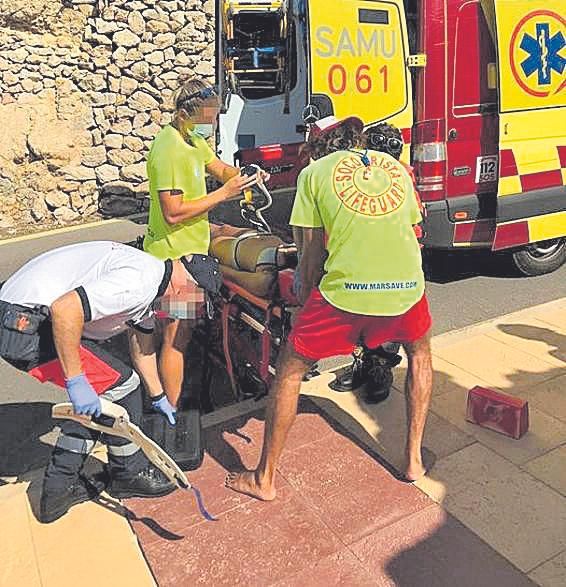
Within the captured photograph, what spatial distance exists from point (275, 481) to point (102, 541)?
832 millimetres

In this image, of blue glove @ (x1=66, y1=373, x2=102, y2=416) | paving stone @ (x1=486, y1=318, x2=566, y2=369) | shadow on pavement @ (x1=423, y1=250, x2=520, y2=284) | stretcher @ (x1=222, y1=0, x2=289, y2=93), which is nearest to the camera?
blue glove @ (x1=66, y1=373, x2=102, y2=416)

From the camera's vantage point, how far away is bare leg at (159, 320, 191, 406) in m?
3.48

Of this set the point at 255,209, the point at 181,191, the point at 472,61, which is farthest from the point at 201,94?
the point at 472,61

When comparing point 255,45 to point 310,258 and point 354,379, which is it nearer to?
point 354,379

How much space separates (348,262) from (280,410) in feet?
2.42

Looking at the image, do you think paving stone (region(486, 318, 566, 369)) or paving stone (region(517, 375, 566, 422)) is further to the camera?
paving stone (region(486, 318, 566, 369))

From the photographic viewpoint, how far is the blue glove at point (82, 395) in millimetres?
2668

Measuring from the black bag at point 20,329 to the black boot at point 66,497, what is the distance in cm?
73

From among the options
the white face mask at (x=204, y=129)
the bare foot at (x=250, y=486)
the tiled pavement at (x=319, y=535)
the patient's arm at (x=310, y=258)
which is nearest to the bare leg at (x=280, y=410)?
the bare foot at (x=250, y=486)

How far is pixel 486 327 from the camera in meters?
→ 4.91

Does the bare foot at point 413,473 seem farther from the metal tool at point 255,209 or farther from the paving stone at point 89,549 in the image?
the metal tool at point 255,209

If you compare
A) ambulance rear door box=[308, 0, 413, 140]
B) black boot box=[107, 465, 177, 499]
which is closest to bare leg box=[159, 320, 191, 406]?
black boot box=[107, 465, 177, 499]

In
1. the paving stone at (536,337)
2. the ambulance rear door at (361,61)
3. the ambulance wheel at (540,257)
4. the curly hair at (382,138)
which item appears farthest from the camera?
the ambulance wheel at (540,257)

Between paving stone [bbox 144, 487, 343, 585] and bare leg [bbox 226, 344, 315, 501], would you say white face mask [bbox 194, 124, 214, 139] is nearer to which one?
bare leg [bbox 226, 344, 315, 501]
